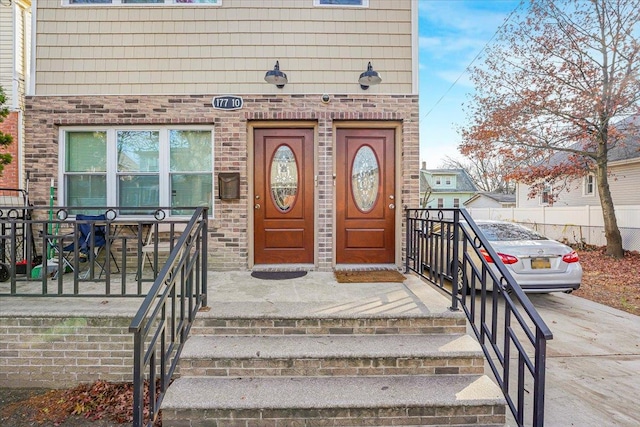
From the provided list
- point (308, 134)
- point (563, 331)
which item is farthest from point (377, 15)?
point (563, 331)

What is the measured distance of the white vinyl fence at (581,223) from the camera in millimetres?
9328

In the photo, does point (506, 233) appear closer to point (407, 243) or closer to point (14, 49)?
point (407, 243)

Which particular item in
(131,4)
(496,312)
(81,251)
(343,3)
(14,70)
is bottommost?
(496,312)

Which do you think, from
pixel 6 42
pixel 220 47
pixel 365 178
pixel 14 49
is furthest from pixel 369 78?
pixel 6 42

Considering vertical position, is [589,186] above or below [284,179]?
above

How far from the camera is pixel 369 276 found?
4246 mm

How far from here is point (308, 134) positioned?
15.6ft

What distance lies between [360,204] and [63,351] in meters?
3.66

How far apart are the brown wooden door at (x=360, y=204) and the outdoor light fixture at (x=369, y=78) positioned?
0.64 m

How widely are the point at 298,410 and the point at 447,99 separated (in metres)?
15.6

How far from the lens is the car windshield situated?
4949 mm

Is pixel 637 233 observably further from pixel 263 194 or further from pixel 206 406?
pixel 206 406

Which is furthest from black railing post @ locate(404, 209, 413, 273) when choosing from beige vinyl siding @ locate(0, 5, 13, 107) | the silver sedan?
beige vinyl siding @ locate(0, 5, 13, 107)

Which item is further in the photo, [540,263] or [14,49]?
[14,49]
